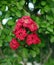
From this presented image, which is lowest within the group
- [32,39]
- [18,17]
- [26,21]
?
[32,39]

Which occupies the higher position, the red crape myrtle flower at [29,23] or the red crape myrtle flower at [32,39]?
the red crape myrtle flower at [29,23]

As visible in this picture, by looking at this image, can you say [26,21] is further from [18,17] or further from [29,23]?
[18,17]

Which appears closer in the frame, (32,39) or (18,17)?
(32,39)

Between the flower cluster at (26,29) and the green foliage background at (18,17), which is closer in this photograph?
the flower cluster at (26,29)

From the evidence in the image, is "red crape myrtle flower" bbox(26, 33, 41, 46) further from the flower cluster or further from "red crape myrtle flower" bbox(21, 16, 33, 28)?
"red crape myrtle flower" bbox(21, 16, 33, 28)

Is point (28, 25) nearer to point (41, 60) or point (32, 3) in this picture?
point (32, 3)

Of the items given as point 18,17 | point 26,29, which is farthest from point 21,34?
point 18,17

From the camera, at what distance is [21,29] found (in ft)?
6.84

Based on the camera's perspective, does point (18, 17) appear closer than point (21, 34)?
No

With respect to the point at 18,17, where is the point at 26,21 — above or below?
below

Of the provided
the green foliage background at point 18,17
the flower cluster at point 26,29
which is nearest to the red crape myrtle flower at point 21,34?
the flower cluster at point 26,29

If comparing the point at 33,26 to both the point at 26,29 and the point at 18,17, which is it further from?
the point at 18,17

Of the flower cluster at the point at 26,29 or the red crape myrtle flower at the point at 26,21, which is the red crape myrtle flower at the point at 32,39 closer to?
the flower cluster at the point at 26,29

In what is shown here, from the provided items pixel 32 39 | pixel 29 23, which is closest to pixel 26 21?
pixel 29 23
